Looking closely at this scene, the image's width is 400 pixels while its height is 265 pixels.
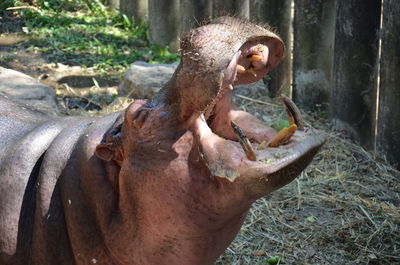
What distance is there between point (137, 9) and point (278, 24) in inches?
112

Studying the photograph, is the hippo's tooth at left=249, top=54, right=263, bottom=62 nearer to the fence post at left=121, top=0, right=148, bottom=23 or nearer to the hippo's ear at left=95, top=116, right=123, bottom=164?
the hippo's ear at left=95, top=116, right=123, bottom=164

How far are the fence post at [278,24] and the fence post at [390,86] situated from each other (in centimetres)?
120

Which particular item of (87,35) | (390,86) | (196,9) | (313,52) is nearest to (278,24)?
(313,52)

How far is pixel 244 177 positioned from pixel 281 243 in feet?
6.03

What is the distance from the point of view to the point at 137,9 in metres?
7.77

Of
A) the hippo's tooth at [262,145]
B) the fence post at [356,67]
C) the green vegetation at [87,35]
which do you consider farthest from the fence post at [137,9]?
the hippo's tooth at [262,145]

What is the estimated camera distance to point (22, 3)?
8.02m

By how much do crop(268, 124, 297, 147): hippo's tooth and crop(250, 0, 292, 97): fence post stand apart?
3.69 m

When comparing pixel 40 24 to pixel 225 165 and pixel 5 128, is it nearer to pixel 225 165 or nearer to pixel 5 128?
pixel 5 128

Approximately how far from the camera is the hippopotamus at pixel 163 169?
1569 millimetres

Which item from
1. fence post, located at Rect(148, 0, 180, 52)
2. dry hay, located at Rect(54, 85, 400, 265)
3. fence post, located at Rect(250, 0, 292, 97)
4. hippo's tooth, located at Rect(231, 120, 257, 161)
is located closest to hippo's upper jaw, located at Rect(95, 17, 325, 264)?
hippo's tooth, located at Rect(231, 120, 257, 161)

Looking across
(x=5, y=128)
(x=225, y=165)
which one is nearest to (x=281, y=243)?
(x=5, y=128)

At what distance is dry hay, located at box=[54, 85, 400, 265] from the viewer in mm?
3209

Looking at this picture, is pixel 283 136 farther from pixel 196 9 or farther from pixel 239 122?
pixel 196 9
